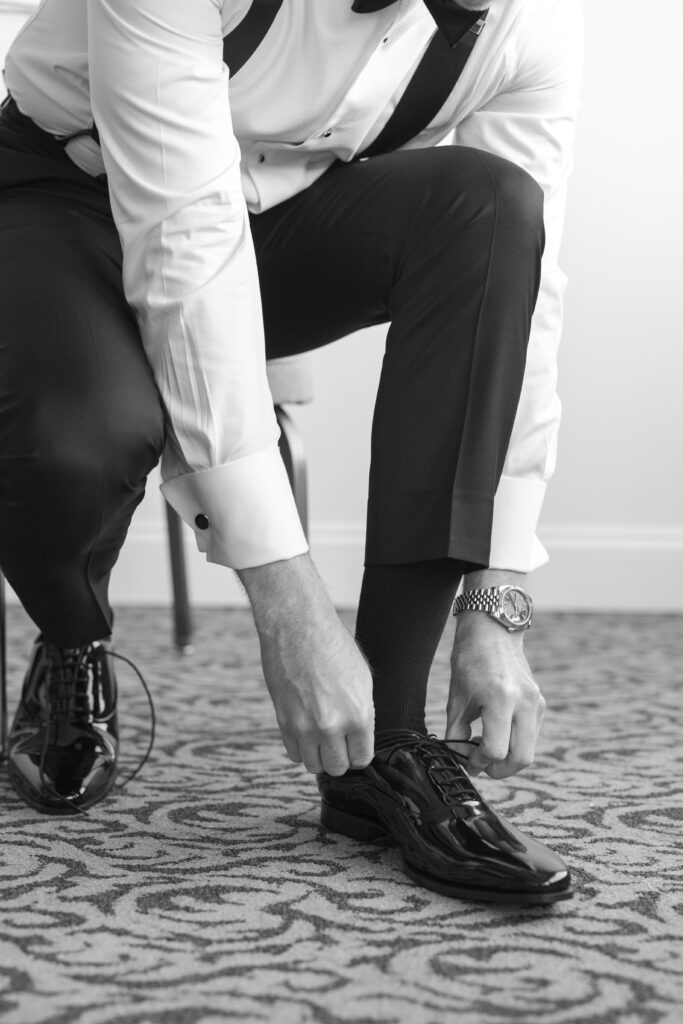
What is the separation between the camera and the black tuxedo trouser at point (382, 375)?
79cm

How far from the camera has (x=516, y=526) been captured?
85 cm

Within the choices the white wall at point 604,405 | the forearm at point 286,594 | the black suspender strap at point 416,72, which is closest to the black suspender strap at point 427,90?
the black suspender strap at point 416,72

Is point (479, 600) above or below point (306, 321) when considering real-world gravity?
below

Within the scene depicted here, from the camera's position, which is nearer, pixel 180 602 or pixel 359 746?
pixel 359 746

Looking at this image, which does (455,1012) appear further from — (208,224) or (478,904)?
(208,224)

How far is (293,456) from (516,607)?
1.98 feet

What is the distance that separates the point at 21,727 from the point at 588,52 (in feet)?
6.00

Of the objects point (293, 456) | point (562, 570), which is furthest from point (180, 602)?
point (562, 570)

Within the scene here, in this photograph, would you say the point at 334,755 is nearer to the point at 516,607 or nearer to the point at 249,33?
the point at 516,607

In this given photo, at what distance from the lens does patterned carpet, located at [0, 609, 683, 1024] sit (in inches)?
22.5

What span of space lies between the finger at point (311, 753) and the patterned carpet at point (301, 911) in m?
0.09

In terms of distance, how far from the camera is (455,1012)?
56 centimetres

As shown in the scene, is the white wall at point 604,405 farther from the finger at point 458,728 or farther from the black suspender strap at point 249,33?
the finger at point 458,728

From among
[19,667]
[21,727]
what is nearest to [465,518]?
[21,727]
